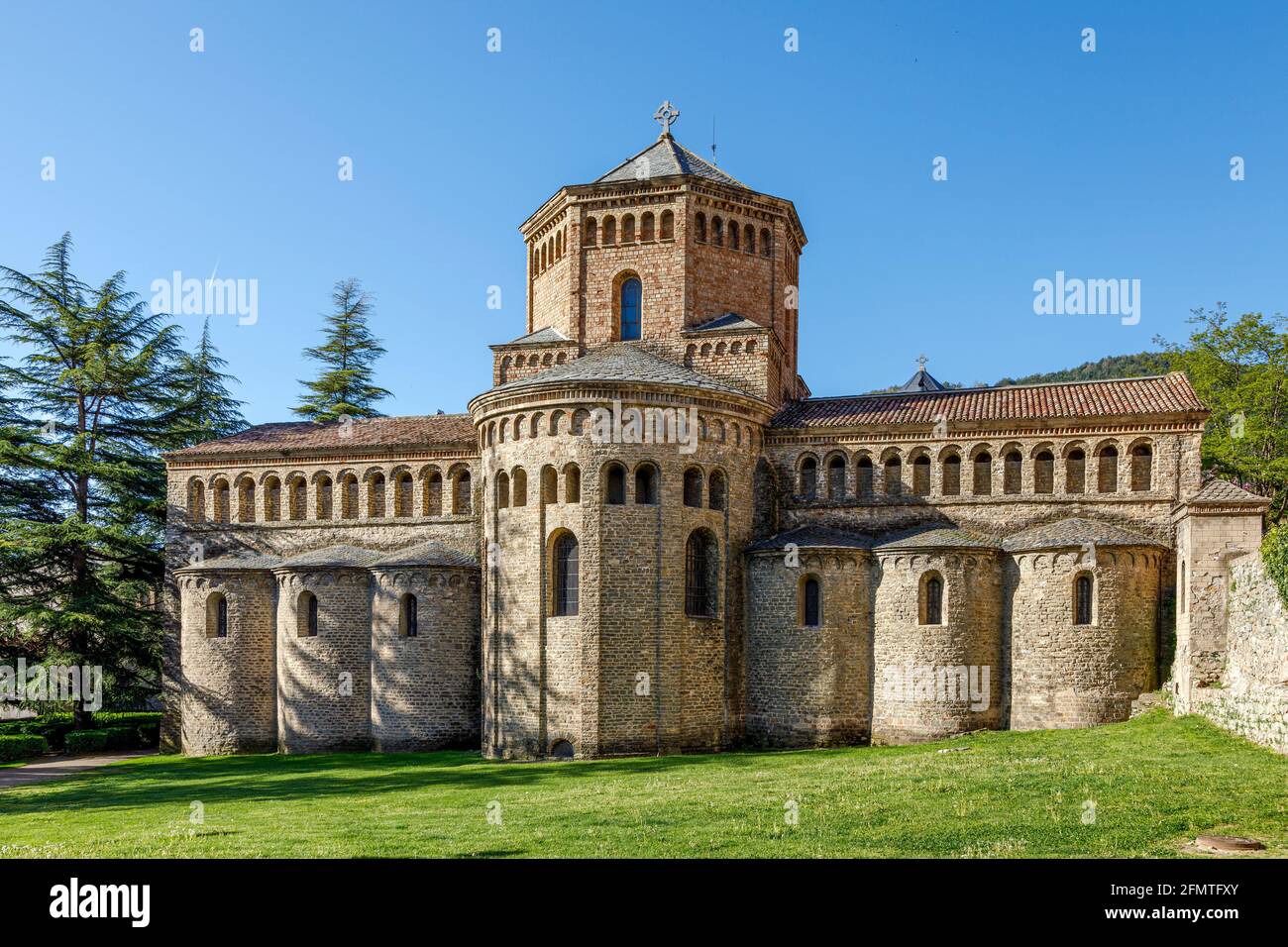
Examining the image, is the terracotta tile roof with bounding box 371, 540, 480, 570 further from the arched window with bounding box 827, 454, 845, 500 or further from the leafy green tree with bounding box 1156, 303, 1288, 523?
the leafy green tree with bounding box 1156, 303, 1288, 523

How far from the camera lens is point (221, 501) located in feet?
121

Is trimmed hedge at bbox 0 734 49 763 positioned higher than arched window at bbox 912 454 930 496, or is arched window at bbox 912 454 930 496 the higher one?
arched window at bbox 912 454 930 496

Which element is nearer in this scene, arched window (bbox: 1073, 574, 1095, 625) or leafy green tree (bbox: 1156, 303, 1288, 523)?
arched window (bbox: 1073, 574, 1095, 625)

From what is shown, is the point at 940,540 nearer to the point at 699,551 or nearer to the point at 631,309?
the point at 699,551

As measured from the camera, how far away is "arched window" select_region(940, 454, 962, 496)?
3062cm

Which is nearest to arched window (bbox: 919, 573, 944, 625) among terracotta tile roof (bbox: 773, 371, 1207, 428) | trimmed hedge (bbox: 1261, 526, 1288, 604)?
terracotta tile roof (bbox: 773, 371, 1207, 428)

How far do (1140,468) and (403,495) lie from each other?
21961 millimetres

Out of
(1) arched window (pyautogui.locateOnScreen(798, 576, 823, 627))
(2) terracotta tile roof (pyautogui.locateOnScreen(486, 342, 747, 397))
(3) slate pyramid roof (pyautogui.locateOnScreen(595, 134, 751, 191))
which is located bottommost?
(1) arched window (pyautogui.locateOnScreen(798, 576, 823, 627))

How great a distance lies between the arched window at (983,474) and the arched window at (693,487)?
25.5 feet

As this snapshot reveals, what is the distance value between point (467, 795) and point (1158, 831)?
1247cm

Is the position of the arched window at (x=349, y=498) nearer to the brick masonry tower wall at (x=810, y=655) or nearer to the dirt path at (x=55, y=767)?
the dirt path at (x=55, y=767)

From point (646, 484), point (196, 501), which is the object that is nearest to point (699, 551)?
point (646, 484)

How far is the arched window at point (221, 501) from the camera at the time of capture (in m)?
36.8

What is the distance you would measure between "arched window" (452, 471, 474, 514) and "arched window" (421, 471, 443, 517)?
21.1 inches
